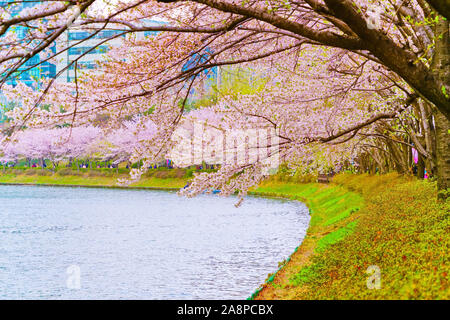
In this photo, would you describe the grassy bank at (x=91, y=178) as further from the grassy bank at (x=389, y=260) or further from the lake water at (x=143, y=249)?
the grassy bank at (x=389, y=260)

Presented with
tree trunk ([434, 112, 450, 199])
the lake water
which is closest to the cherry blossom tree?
tree trunk ([434, 112, 450, 199])

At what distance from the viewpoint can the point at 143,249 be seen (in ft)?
63.4

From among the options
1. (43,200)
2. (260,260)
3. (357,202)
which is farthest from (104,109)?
(43,200)

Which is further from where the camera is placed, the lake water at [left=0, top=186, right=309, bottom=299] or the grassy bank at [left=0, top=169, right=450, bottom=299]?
the lake water at [left=0, top=186, right=309, bottom=299]

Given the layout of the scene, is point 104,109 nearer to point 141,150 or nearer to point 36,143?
point 141,150

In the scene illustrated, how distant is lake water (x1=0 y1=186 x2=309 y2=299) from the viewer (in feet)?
44.0

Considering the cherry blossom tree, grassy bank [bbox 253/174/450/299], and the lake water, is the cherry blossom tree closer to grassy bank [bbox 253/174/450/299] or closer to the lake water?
grassy bank [bbox 253/174/450/299]

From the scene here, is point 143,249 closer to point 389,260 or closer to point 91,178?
point 389,260

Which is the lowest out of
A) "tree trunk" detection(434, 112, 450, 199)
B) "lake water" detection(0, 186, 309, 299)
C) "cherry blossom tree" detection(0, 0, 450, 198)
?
"lake water" detection(0, 186, 309, 299)

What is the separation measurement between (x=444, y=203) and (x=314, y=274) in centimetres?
279

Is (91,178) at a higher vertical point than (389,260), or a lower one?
lower

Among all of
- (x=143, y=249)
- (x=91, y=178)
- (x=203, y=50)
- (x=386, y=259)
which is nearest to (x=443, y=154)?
(x=386, y=259)

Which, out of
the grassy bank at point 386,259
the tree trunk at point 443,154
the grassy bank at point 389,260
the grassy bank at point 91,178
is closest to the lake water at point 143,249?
the grassy bank at point 386,259
